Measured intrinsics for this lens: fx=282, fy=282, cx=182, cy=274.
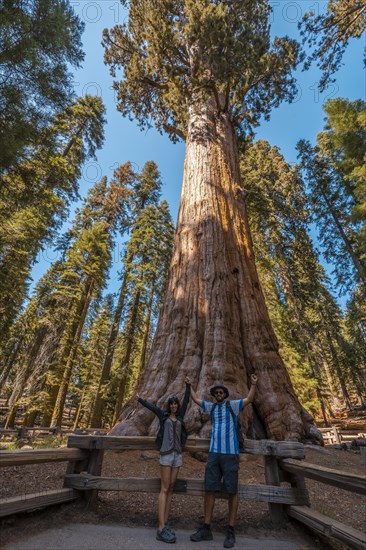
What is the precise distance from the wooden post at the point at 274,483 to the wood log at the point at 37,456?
233cm

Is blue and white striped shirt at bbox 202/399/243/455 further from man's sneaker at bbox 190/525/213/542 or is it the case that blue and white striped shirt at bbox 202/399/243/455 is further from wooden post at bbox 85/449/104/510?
wooden post at bbox 85/449/104/510

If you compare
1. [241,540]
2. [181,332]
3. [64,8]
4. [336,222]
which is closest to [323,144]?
[336,222]

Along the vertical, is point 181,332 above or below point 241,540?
above

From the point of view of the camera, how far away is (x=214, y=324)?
6188 mm

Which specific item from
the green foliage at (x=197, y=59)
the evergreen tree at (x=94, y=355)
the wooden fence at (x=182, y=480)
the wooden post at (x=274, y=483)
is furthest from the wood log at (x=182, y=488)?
the evergreen tree at (x=94, y=355)

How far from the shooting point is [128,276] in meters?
17.2

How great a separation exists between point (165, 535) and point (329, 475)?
5.72 ft

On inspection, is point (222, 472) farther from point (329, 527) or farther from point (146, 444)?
point (329, 527)

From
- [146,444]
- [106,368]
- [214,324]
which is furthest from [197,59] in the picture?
[106,368]

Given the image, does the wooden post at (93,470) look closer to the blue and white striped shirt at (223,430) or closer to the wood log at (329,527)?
the blue and white striped shirt at (223,430)

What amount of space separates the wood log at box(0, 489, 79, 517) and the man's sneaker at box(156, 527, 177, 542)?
1.24m

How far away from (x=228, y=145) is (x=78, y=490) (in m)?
10.6

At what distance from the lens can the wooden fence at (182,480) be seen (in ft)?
9.50

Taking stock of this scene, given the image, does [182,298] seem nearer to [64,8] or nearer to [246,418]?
[246,418]
